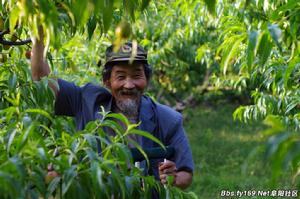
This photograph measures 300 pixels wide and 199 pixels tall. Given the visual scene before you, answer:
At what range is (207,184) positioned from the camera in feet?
24.6

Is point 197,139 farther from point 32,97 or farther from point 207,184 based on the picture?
point 32,97

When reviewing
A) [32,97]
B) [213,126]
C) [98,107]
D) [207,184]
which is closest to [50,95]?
[32,97]

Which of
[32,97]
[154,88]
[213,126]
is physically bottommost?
[213,126]

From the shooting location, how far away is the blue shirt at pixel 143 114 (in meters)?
2.79

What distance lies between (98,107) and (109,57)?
0.78 ft

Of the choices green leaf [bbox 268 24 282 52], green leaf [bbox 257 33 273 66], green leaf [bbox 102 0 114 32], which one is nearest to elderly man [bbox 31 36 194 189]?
green leaf [bbox 257 33 273 66]

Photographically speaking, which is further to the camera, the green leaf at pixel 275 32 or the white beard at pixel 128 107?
the white beard at pixel 128 107

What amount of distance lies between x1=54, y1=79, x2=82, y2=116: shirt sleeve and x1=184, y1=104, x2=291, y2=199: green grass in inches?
79.0

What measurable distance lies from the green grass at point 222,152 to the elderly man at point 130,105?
5.96 feet

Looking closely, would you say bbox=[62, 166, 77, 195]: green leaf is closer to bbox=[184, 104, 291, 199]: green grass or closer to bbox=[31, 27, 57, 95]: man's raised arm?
bbox=[31, 27, 57, 95]: man's raised arm

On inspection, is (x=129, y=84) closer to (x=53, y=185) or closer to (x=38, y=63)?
(x=38, y=63)

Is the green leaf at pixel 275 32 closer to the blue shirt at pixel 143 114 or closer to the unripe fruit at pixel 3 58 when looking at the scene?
the blue shirt at pixel 143 114

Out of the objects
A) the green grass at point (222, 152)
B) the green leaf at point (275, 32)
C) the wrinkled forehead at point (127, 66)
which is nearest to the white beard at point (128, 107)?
the wrinkled forehead at point (127, 66)

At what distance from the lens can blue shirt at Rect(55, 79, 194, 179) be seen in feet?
9.15
